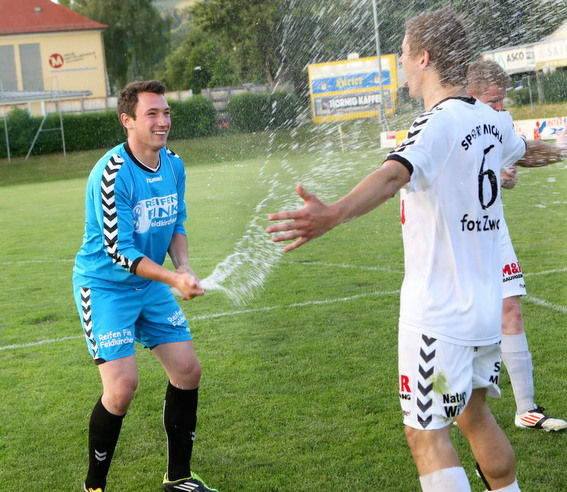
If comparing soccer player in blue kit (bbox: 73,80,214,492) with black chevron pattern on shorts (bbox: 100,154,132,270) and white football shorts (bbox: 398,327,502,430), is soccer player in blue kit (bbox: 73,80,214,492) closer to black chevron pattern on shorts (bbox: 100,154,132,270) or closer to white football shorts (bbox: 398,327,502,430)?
black chevron pattern on shorts (bbox: 100,154,132,270)

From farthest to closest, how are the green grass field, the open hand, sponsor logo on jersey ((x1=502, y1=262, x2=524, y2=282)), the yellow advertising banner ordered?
the yellow advertising banner → sponsor logo on jersey ((x1=502, y1=262, x2=524, y2=282)) → the green grass field → the open hand

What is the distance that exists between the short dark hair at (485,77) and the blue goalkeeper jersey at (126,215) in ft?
5.78

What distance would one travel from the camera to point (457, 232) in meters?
2.71

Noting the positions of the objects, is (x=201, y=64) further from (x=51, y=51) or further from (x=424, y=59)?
(x=424, y=59)

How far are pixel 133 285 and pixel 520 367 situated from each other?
2.26 m

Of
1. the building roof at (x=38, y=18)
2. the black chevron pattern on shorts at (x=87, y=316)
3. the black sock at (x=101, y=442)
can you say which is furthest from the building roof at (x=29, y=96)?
the black sock at (x=101, y=442)

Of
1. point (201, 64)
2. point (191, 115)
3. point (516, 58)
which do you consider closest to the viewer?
point (516, 58)

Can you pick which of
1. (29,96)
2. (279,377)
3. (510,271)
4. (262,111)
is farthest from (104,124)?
(510,271)

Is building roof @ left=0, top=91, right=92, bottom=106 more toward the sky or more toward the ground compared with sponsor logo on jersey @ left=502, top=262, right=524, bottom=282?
more toward the sky

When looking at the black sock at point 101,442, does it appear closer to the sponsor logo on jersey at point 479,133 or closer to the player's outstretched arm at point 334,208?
the player's outstretched arm at point 334,208

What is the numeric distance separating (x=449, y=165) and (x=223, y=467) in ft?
7.92

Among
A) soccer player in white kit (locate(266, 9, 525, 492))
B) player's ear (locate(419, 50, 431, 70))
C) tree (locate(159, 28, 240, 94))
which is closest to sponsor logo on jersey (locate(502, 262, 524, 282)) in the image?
soccer player in white kit (locate(266, 9, 525, 492))

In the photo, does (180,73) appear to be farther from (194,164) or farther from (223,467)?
(223,467)

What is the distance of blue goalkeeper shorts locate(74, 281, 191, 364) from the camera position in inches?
151
